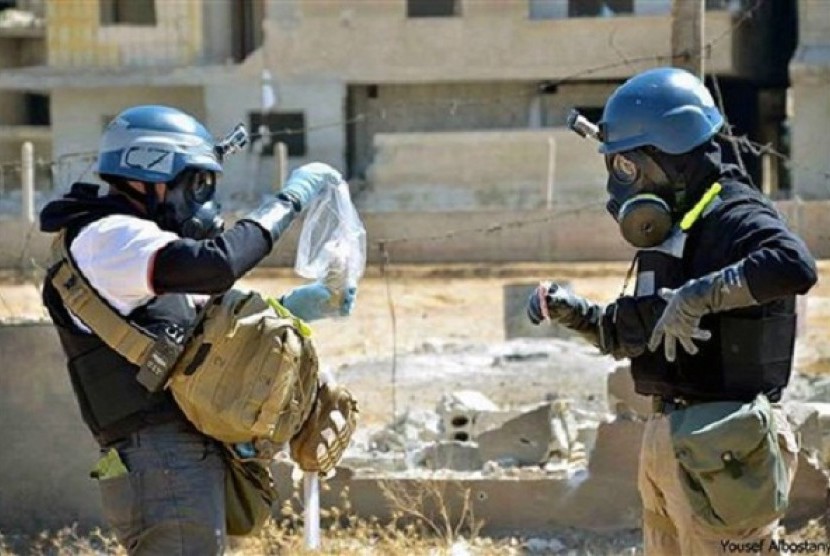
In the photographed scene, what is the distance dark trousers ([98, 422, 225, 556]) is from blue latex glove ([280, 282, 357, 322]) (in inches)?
25.5

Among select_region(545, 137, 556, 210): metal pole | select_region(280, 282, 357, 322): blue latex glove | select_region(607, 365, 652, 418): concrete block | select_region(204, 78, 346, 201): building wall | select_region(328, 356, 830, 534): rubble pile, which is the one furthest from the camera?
select_region(204, 78, 346, 201): building wall

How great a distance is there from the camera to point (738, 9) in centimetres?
3094

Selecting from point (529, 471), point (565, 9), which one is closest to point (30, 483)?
point (529, 471)

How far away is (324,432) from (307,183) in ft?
2.38

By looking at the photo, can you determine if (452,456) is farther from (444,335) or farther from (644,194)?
(444,335)

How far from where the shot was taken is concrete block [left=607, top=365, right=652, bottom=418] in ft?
25.5

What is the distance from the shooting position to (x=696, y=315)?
4.33 metres

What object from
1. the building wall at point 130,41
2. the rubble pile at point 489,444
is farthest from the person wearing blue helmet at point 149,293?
the building wall at point 130,41

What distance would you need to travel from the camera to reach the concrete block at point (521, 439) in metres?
9.09

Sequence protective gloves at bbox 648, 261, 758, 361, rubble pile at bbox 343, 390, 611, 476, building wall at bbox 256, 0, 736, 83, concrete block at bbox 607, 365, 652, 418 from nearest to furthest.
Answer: protective gloves at bbox 648, 261, 758, 361 → concrete block at bbox 607, 365, 652, 418 → rubble pile at bbox 343, 390, 611, 476 → building wall at bbox 256, 0, 736, 83

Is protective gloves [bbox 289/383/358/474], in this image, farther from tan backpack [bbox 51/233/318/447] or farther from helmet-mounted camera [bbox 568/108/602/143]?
helmet-mounted camera [bbox 568/108/602/143]

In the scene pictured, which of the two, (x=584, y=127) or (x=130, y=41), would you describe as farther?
(x=130, y=41)

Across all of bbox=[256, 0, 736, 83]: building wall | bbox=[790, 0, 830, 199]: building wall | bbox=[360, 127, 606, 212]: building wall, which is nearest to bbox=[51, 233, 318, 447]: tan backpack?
bbox=[790, 0, 830, 199]: building wall

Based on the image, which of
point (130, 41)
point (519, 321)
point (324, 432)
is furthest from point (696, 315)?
point (130, 41)
